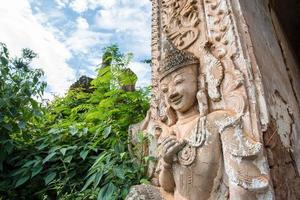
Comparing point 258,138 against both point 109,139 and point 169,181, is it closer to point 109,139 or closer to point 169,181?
point 169,181

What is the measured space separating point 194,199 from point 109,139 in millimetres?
1189

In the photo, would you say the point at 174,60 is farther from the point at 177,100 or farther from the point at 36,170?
the point at 36,170

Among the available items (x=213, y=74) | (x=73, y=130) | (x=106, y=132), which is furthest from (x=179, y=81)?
(x=73, y=130)

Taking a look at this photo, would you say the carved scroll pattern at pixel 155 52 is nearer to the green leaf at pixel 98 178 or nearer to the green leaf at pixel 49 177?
the green leaf at pixel 98 178

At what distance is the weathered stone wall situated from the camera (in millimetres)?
1760

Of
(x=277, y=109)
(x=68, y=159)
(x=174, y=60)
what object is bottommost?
(x=68, y=159)

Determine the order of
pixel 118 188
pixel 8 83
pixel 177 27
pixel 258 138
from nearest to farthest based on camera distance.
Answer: pixel 258 138
pixel 118 188
pixel 177 27
pixel 8 83

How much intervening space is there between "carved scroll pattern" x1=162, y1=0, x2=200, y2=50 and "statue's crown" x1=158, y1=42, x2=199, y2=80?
15 centimetres

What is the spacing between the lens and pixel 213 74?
79.4 inches

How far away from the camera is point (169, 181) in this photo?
2.01 m

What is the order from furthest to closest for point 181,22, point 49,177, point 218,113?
point 49,177 < point 181,22 < point 218,113

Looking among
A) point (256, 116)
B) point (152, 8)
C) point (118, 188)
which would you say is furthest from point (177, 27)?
point (118, 188)

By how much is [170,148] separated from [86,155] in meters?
1.00

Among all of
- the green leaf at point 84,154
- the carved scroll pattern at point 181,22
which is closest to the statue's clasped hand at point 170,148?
the carved scroll pattern at point 181,22
